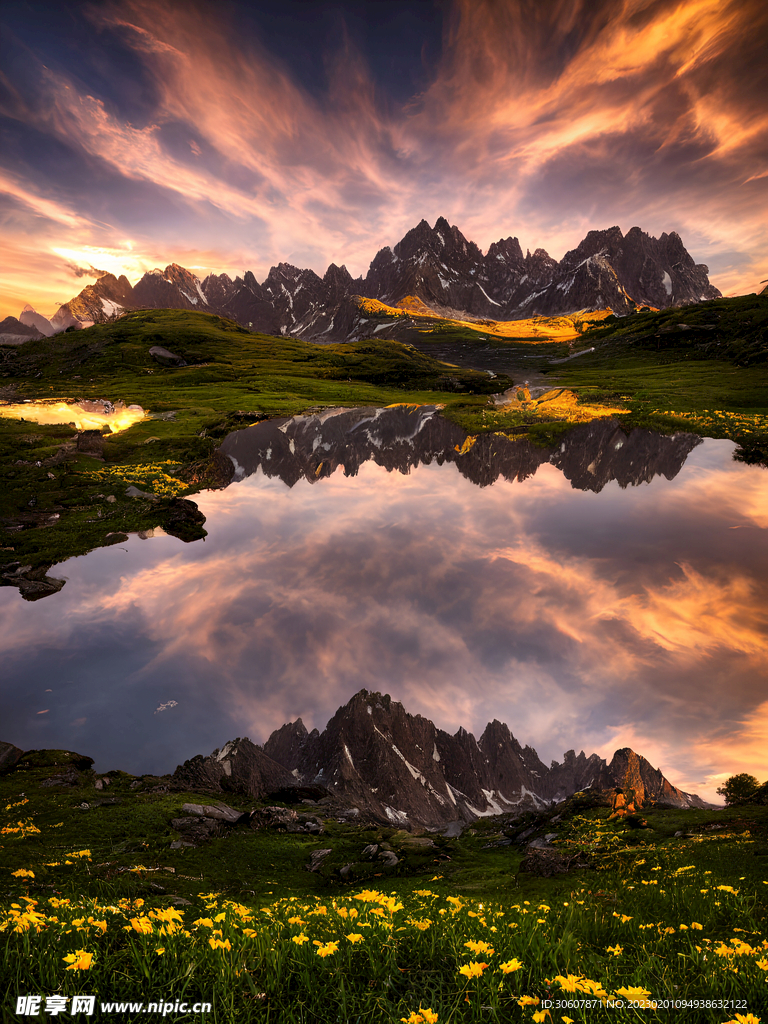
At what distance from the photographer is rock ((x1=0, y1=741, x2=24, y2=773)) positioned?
1541cm

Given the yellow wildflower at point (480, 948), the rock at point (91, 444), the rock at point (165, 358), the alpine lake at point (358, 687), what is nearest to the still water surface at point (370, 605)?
the alpine lake at point (358, 687)

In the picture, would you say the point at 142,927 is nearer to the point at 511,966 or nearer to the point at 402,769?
the point at 511,966

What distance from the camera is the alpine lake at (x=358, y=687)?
3252mm

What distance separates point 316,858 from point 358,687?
5.43 m

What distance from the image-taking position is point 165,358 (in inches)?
5477

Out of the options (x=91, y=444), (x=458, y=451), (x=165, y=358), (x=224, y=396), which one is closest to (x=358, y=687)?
(x=458, y=451)

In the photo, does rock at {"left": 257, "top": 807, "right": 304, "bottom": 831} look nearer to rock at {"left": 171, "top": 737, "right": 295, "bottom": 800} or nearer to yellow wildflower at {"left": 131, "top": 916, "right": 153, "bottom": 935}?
rock at {"left": 171, "top": 737, "right": 295, "bottom": 800}

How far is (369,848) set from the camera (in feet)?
47.5

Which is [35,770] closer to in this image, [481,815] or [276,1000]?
[276,1000]

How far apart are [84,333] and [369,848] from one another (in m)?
212

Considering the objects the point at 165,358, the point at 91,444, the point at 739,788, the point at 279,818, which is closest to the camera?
the point at 739,788

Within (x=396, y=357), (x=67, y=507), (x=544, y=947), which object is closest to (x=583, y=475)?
(x=544, y=947)

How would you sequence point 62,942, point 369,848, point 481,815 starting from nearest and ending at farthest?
point 62,942 → point 369,848 → point 481,815

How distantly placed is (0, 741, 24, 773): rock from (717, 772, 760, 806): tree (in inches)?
968
